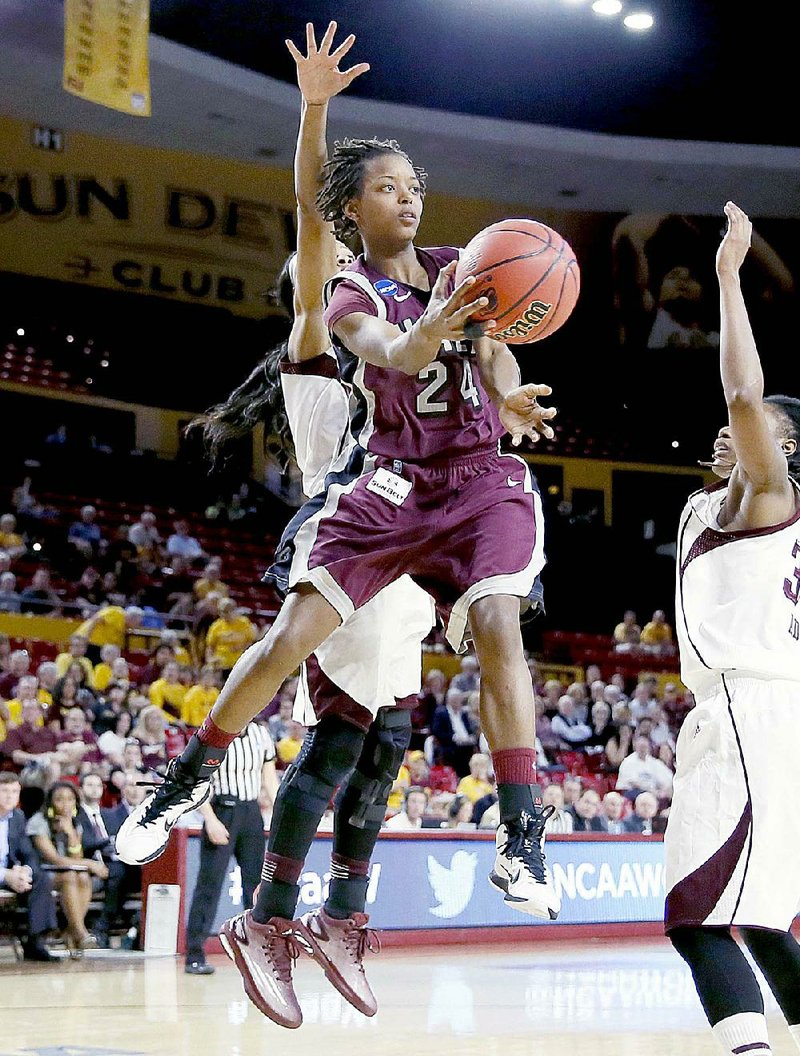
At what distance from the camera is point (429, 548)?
4.25 meters

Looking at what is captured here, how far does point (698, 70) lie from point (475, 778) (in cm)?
1450

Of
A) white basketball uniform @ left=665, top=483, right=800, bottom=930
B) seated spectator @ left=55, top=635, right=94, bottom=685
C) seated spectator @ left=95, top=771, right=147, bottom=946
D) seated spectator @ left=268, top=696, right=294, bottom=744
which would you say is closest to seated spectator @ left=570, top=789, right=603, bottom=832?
seated spectator @ left=268, top=696, right=294, bottom=744

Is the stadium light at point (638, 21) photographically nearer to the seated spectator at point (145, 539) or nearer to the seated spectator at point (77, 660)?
the seated spectator at point (145, 539)

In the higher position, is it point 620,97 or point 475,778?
point 620,97

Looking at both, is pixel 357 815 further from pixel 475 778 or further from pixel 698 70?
pixel 698 70


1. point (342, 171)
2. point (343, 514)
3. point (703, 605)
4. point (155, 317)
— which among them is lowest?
point (703, 605)

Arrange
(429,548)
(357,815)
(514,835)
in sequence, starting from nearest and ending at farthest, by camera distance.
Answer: (514,835) → (429,548) → (357,815)

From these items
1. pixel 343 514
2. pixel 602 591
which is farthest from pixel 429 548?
pixel 602 591

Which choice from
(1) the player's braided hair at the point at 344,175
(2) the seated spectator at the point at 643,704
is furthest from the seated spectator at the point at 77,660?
(1) the player's braided hair at the point at 344,175

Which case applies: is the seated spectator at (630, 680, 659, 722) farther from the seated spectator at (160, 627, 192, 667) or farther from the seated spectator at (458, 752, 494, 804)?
the seated spectator at (160, 627, 192, 667)

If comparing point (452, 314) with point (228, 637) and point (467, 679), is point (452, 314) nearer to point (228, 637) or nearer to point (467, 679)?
point (228, 637)

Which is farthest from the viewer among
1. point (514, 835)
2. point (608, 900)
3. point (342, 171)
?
point (608, 900)

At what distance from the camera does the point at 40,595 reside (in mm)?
16406

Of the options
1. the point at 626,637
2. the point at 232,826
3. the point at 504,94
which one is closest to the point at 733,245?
the point at 232,826
